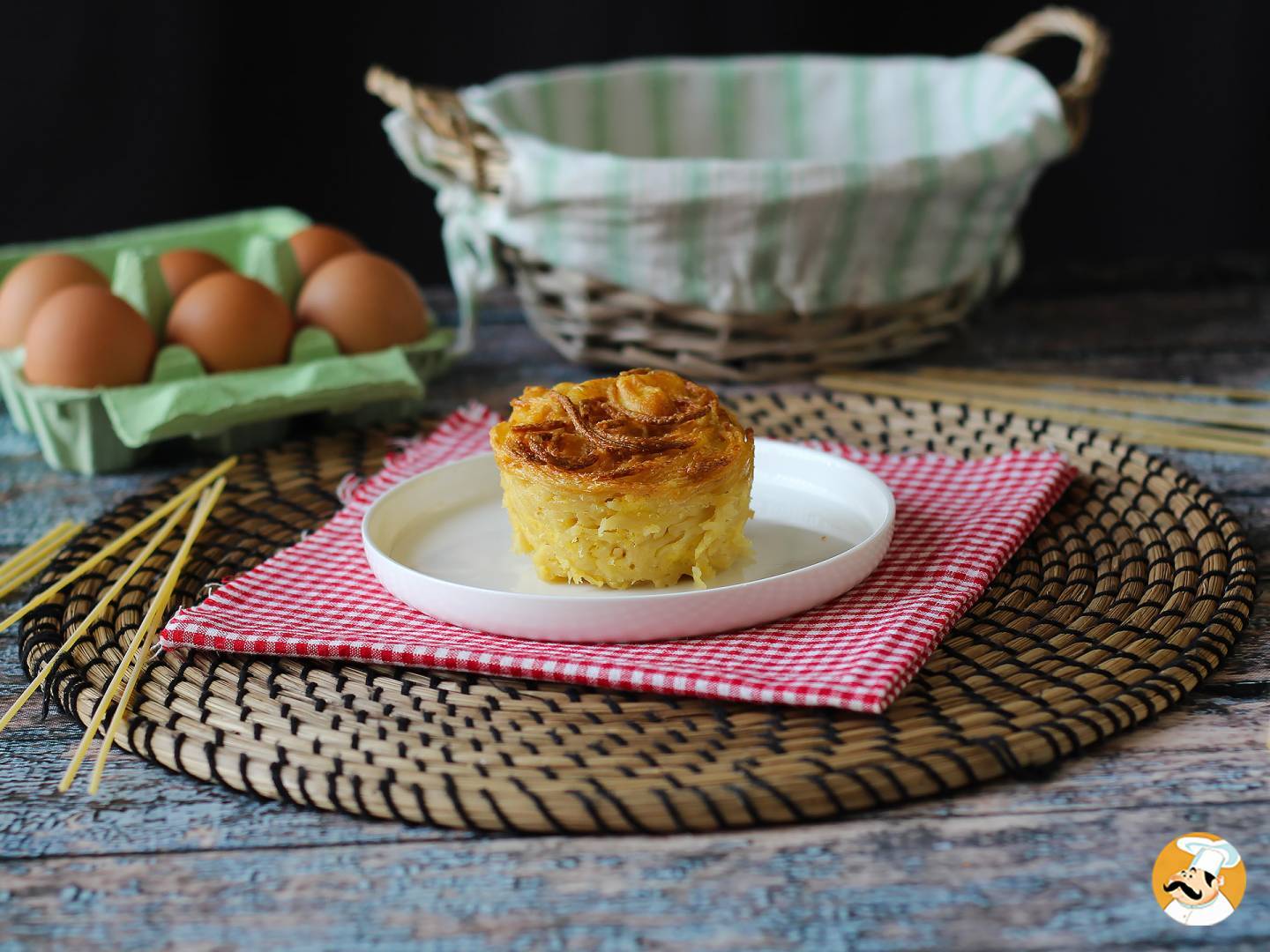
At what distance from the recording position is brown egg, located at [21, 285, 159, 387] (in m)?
1.46

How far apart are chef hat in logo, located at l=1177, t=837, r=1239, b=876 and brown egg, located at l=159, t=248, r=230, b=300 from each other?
1.34m

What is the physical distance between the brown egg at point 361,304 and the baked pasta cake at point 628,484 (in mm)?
595

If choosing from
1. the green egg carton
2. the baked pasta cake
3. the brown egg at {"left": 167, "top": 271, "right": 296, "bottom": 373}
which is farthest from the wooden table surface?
the brown egg at {"left": 167, "top": 271, "right": 296, "bottom": 373}

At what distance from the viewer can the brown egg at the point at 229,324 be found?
5.04 ft

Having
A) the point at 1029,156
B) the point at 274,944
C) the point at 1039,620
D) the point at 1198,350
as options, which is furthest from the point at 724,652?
the point at 1198,350

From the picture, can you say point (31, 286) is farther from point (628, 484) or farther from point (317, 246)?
point (628, 484)

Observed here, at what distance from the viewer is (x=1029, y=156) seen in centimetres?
165

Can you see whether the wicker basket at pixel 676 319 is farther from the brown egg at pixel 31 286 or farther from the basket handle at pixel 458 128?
the brown egg at pixel 31 286

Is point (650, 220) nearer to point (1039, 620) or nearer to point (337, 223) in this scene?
point (1039, 620)

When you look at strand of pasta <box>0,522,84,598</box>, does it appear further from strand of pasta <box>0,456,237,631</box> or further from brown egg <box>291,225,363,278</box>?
brown egg <box>291,225,363,278</box>

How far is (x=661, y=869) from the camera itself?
2.49 feet

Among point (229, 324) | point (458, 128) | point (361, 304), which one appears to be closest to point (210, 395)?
point (229, 324)

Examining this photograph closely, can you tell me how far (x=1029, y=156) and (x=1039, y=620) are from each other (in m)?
0.84

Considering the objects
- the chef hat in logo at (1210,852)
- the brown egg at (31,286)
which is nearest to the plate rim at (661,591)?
the chef hat in logo at (1210,852)
